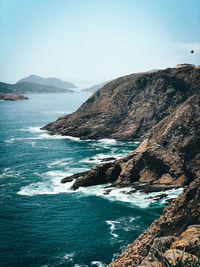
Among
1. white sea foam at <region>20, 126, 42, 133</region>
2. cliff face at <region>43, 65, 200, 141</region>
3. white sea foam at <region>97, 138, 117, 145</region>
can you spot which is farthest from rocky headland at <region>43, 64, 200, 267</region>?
white sea foam at <region>20, 126, 42, 133</region>

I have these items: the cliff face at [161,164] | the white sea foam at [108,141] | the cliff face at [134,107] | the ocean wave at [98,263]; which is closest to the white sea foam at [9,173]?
the cliff face at [161,164]

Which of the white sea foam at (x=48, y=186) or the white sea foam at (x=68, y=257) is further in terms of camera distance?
the white sea foam at (x=48, y=186)

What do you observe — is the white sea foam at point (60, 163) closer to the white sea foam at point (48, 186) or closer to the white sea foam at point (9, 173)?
the white sea foam at point (48, 186)

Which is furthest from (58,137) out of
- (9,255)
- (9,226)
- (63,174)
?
(9,255)

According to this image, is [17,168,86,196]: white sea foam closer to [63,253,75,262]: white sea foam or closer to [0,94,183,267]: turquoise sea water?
[0,94,183,267]: turquoise sea water

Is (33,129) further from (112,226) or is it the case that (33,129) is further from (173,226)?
(173,226)

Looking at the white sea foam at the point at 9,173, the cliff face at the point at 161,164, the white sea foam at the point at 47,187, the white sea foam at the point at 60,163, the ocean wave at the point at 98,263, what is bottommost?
the ocean wave at the point at 98,263

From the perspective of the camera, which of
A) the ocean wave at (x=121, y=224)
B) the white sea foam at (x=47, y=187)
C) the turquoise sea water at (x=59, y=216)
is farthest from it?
the white sea foam at (x=47, y=187)

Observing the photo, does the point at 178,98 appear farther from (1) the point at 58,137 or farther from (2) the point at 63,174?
(2) the point at 63,174
